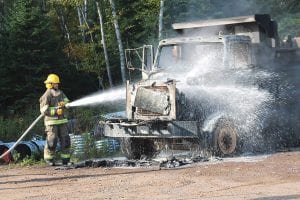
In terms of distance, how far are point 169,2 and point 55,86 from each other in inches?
668

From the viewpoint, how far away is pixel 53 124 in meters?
11.4

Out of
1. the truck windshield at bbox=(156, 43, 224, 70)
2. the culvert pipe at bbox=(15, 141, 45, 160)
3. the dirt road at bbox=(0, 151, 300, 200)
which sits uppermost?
the truck windshield at bbox=(156, 43, 224, 70)

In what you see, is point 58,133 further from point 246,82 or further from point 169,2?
point 169,2

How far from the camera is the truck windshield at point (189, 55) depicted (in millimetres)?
12298

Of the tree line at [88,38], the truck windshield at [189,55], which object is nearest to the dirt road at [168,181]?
the truck windshield at [189,55]

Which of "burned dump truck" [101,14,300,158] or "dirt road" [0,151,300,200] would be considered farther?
"burned dump truck" [101,14,300,158]

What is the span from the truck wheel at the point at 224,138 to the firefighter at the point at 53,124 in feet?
9.38

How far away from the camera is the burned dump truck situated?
11.4 m

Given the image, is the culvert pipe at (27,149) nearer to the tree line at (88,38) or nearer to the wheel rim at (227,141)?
the wheel rim at (227,141)

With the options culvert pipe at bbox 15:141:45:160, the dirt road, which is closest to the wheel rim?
the dirt road

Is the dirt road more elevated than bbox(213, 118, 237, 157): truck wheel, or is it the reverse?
bbox(213, 118, 237, 157): truck wheel

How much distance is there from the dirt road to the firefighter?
0.43 metres

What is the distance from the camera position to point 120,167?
10.9m

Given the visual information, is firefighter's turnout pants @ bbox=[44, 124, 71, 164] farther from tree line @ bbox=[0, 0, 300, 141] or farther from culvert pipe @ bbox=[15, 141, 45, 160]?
tree line @ bbox=[0, 0, 300, 141]
